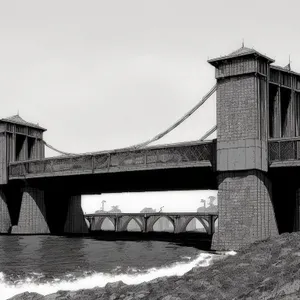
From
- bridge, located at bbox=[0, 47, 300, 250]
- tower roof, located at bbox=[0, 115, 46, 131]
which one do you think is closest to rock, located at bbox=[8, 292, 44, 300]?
bridge, located at bbox=[0, 47, 300, 250]

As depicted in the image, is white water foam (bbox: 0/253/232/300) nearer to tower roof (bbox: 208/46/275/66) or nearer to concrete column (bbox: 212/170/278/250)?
concrete column (bbox: 212/170/278/250)

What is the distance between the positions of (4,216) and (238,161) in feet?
108

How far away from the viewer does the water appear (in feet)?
68.5

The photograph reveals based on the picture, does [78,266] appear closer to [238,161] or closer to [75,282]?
[75,282]

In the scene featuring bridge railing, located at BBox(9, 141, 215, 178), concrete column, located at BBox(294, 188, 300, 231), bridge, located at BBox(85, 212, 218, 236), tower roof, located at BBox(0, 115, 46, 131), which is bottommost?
bridge, located at BBox(85, 212, 218, 236)

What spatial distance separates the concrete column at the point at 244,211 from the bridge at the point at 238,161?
0.20 feet

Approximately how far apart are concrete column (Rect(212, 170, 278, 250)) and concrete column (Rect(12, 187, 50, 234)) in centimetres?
2664

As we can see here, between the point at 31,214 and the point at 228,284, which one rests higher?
the point at 31,214

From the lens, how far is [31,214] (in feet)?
181

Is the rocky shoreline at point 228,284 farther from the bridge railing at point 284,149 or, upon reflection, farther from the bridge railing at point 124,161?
the bridge railing at point 124,161

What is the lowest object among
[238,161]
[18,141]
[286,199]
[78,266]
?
[78,266]

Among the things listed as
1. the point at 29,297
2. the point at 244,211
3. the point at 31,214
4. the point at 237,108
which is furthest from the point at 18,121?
the point at 29,297

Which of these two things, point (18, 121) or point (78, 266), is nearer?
point (78, 266)

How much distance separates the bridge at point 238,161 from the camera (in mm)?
33469
